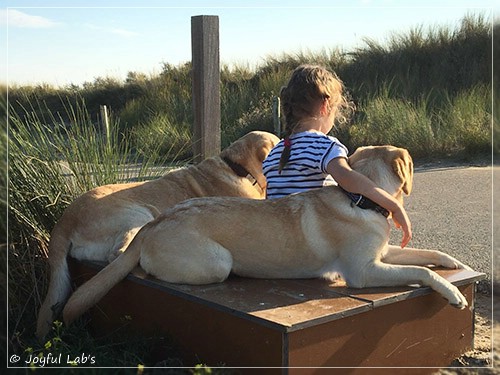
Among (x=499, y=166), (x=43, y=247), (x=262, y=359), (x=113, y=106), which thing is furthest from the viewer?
(x=113, y=106)

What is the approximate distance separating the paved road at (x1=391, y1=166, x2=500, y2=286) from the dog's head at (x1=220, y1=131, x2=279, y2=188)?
1.73 m

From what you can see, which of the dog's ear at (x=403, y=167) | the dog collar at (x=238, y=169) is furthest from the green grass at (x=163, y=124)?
the dog collar at (x=238, y=169)

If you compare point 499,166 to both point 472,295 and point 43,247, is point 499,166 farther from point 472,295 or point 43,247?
point 43,247

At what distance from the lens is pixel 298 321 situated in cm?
298

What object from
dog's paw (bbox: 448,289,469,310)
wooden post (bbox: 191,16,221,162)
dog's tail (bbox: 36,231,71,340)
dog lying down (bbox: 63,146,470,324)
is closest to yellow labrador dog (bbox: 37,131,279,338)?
dog's tail (bbox: 36,231,71,340)

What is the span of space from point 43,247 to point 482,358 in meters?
3.01

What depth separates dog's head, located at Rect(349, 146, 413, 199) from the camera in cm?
389

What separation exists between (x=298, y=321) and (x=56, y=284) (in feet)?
6.13

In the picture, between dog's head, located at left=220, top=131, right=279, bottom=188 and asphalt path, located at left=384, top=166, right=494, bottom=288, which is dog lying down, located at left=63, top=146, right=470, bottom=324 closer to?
asphalt path, located at left=384, top=166, right=494, bottom=288

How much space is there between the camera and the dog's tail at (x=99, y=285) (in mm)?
3701

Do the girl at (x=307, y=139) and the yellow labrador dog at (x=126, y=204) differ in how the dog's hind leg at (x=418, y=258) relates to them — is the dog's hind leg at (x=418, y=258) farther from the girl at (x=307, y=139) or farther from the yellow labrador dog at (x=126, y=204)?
the yellow labrador dog at (x=126, y=204)

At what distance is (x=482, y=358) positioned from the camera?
3.91m

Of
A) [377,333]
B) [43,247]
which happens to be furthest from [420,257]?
[43,247]

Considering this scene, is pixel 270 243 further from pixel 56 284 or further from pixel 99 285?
pixel 56 284
